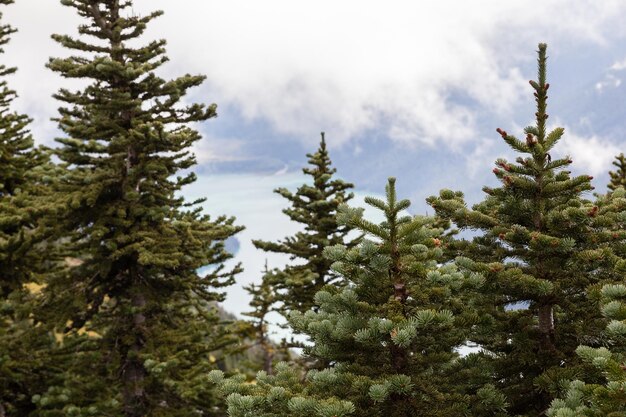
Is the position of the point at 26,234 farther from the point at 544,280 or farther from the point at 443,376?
the point at 544,280

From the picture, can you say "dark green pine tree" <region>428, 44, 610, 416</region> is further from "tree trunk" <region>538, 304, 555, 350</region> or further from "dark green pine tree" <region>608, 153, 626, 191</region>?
"dark green pine tree" <region>608, 153, 626, 191</region>

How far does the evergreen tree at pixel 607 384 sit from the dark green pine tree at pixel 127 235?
407 inches

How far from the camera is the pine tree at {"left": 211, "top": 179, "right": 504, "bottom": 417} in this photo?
6.31 m

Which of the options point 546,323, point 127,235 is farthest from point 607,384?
point 127,235

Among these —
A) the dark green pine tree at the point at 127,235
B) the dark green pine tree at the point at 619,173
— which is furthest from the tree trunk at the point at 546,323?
the dark green pine tree at the point at 619,173

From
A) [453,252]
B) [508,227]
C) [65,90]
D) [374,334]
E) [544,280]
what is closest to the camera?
[374,334]

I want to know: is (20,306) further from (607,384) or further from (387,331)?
(607,384)

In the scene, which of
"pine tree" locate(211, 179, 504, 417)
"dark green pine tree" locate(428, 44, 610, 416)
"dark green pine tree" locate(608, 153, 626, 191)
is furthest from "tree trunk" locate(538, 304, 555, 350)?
"dark green pine tree" locate(608, 153, 626, 191)

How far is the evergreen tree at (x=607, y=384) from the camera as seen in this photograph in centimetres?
471

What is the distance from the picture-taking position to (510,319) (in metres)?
7.93

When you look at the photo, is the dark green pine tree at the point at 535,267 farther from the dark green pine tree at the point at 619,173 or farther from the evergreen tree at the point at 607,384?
the dark green pine tree at the point at 619,173

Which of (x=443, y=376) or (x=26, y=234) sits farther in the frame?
(x=26, y=234)

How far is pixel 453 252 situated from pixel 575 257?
6.16ft

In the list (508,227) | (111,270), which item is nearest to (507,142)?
(508,227)
